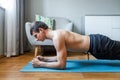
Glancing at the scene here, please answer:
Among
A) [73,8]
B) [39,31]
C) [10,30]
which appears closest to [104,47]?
[39,31]

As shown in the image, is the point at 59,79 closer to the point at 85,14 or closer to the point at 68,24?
the point at 68,24

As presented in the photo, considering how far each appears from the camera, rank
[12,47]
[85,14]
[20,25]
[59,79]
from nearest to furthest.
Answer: [59,79] → [12,47] → [20,25] → [85,14]

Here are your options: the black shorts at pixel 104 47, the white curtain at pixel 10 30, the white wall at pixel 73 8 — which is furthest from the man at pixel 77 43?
the white wall at pixel 73 8

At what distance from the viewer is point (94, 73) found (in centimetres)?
166

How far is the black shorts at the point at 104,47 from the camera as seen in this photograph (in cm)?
184

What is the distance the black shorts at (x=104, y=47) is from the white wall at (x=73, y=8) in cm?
182

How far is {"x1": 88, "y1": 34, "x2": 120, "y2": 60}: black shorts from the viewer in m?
1.84

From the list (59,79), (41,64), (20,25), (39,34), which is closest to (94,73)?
(59,79)

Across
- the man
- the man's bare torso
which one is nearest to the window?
the man

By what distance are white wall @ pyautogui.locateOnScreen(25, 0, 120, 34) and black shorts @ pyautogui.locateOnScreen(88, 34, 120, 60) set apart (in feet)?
5.98

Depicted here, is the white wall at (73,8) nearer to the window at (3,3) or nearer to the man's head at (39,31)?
the window at (3,3)

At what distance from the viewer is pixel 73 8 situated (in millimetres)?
3686

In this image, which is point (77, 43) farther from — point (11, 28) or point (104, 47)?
point (11, 28)

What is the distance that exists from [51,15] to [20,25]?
2.33 feet
